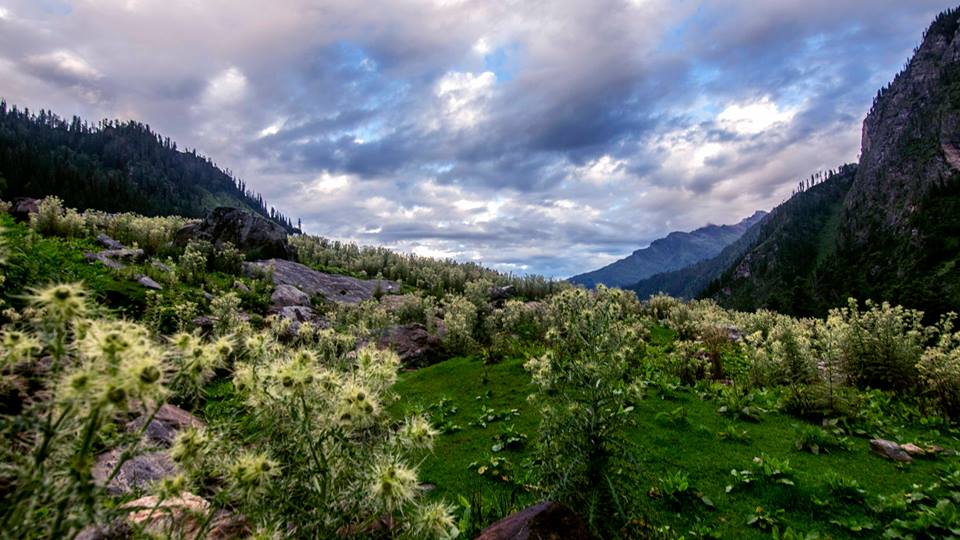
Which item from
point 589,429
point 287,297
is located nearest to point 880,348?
point 589,429

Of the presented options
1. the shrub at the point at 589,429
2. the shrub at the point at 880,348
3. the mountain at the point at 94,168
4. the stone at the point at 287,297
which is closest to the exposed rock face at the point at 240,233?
the stone at the point at 287,297

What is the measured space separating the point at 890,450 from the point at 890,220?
16655 cm

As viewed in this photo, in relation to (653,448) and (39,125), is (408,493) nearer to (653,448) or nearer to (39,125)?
(653,448)

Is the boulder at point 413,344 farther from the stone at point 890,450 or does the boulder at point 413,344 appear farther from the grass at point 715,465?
the stone at point 890,450

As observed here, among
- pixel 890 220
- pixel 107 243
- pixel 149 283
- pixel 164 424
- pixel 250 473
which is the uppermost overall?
pixel 890 220

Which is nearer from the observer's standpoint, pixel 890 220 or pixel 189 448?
pixel 189 448

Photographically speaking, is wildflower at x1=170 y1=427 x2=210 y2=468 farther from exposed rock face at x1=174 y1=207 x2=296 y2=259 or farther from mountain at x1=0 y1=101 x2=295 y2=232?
mountain at x1=0 y1=101 x2=295 y2=232

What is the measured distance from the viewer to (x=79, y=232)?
21750 mm

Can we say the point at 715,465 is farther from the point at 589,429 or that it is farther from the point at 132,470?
the point at 132,470

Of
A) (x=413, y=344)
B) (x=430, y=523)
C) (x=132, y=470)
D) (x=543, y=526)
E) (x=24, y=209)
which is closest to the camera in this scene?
(x=430, y=523)

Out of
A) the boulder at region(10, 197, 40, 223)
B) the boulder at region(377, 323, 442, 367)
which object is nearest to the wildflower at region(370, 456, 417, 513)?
the boulder at region(377, 323, 442, 367)

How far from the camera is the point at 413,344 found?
1888 centimetres

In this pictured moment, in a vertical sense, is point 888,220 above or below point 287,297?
above

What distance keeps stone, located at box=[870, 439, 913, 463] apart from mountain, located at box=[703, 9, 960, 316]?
69.5 meters
